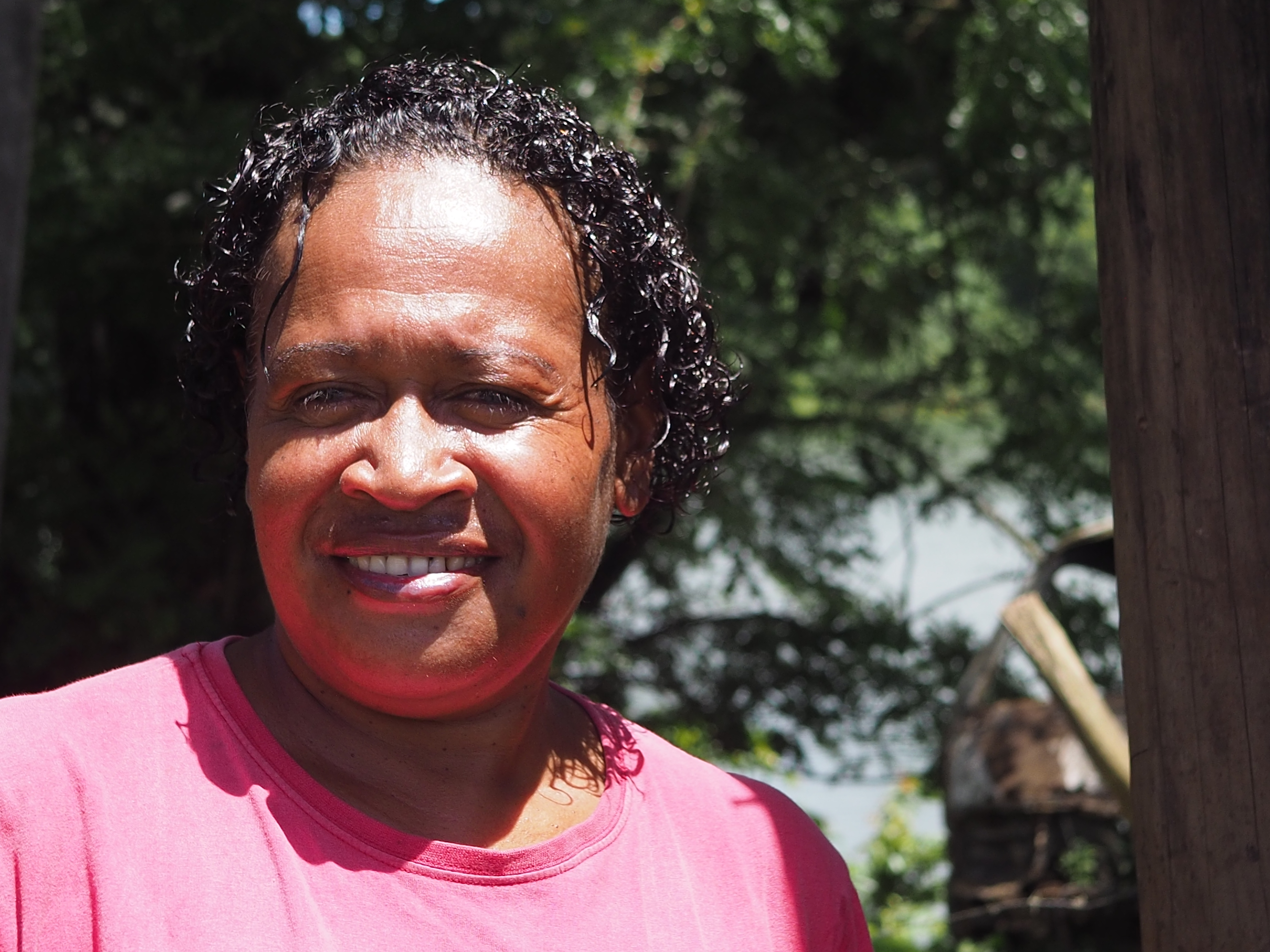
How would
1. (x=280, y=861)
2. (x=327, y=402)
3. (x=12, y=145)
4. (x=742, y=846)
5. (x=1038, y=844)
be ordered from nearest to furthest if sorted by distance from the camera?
(x=280, y=861) → (x=327, y=402) → (x=742, y=846) → (x=12, y=145) → (x=1038, y=844)

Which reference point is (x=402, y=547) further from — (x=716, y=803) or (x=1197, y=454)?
(x=1197, y=454)

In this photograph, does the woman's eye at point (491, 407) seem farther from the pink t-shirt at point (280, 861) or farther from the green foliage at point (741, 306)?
the green foliage at point (741, 306)

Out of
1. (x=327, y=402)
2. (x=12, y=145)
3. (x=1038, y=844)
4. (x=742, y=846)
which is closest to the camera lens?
(x=327, y=402)

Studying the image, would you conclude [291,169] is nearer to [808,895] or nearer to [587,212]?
[587,212]

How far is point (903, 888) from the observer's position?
560 centimetres

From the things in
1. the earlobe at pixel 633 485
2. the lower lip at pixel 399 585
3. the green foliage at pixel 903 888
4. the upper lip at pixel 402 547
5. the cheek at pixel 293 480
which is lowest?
the green foliage at pixel 903 888

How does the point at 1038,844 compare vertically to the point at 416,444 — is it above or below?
below

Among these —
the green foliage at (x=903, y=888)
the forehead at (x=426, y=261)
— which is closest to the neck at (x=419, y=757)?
the forehead at (x=426, y=261)

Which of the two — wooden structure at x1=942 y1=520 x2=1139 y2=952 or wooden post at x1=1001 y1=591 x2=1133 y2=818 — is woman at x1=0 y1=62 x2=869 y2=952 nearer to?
wooden post at x1=1001 y1=591 x2=1133 y2=818

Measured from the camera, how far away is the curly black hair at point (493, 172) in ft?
5.13

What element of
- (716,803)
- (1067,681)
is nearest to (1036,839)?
(1067,681)

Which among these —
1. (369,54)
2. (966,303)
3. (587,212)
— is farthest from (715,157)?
(587,212)

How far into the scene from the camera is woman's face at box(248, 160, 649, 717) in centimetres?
144

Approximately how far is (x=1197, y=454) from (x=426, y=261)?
814 millimetres
